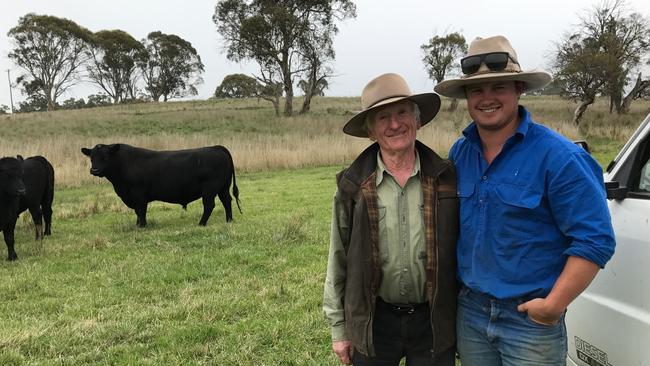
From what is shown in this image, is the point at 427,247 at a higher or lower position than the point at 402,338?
higher

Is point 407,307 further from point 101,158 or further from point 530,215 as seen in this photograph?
point 101,158

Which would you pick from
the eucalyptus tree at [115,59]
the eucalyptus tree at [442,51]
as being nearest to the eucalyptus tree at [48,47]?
the eucalyptus tree at [115,59]

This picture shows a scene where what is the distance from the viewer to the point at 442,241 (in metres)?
2.25

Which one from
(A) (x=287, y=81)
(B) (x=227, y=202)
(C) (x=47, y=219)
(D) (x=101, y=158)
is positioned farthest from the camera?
(A) (x=287, y=81)

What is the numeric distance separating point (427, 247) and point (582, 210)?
66 centimetres

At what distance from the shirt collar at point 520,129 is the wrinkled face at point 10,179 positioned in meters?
7.47

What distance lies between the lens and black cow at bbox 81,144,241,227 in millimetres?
10008

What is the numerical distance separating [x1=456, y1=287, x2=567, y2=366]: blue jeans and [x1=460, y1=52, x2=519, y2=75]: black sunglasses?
0.97 metres

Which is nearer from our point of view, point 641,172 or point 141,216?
point 641,172

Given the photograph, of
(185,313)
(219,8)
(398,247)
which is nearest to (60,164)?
(185,313)

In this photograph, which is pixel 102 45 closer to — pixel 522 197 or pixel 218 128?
pixel 218 128

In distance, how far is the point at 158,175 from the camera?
10.1 meters

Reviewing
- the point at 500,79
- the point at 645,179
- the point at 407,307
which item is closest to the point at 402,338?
the point at 407,307

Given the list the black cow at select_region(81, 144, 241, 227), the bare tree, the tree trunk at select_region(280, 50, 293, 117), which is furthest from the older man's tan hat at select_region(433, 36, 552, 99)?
the tree trunk at select_region(280, 50, 293, 117)
